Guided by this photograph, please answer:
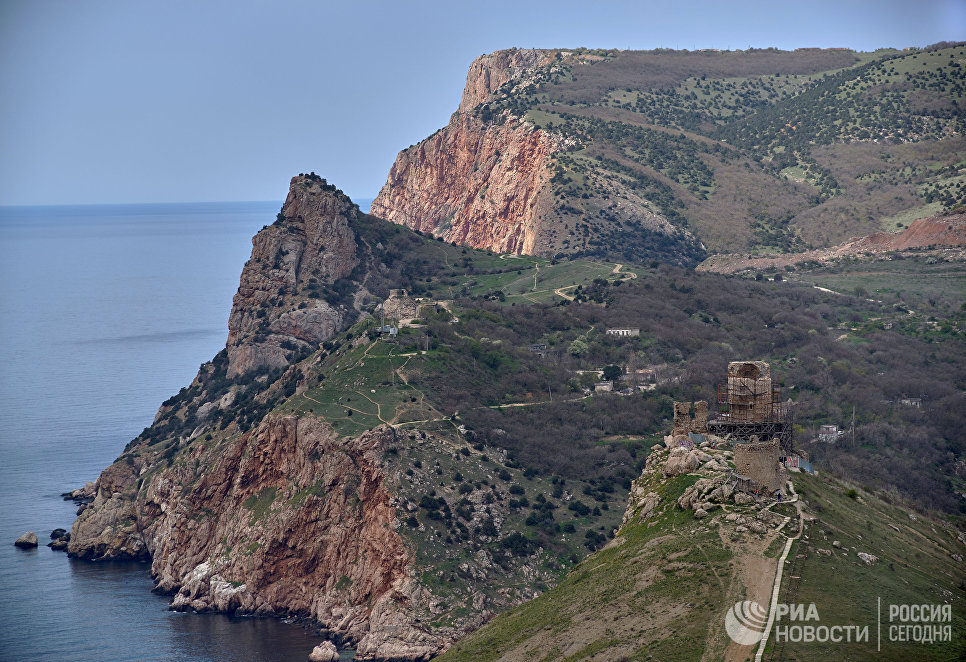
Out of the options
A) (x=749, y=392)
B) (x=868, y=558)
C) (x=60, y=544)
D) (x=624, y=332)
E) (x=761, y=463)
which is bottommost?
(x=60, y=544)

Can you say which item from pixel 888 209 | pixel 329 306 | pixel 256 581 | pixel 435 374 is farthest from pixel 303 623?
pixel 888 209

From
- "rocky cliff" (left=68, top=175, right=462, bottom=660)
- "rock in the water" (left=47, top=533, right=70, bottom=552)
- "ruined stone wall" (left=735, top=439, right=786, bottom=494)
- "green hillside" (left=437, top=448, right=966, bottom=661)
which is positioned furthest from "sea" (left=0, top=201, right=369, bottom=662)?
"ruined stone wall" (left=735, top=439, right=786, bottom=494)

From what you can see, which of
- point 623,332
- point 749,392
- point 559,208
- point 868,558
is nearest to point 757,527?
point 868,558

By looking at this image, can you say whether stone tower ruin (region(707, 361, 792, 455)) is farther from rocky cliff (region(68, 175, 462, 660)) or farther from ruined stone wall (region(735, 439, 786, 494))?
rocky cliff (region(68, 175, 462, 660))

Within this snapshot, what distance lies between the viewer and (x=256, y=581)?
80.4 m

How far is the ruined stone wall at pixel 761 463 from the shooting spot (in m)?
41.5

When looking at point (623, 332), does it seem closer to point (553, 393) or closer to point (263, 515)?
point (553, 393)

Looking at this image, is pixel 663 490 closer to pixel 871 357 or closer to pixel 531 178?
pixel 871 357

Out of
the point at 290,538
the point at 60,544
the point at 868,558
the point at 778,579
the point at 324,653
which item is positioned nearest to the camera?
the point at 778,579

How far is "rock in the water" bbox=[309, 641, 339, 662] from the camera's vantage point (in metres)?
70.1

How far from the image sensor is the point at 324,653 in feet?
231

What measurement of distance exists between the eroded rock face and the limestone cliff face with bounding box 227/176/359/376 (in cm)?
2471

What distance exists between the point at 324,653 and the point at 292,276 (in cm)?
6101

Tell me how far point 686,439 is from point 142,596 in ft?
164
